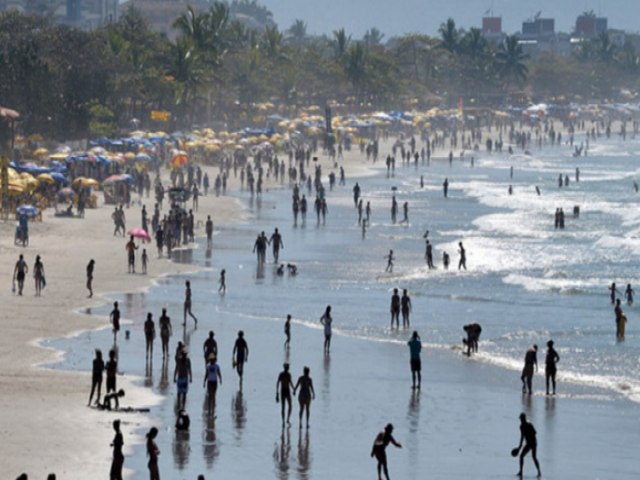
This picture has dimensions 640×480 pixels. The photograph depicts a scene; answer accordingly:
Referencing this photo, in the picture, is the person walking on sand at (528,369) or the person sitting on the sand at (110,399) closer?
the person sitting on the sand at (110,399)

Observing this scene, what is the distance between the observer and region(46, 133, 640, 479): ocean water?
2412 centimetres

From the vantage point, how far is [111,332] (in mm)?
33469

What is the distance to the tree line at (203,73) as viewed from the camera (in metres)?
77.9

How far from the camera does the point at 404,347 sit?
33.9 m

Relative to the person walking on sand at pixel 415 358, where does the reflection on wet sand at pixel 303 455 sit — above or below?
below

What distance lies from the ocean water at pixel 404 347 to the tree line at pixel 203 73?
16287mm

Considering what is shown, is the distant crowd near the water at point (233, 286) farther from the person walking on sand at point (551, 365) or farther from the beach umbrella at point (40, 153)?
the beach umbrella at point (40, 153)

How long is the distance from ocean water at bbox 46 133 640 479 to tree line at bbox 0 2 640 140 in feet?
53.4

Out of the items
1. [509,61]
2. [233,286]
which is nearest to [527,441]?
[233,286]

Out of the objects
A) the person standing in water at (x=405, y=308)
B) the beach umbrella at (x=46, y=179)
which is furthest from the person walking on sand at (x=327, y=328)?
the beach umbrella at (x=46, y=179)

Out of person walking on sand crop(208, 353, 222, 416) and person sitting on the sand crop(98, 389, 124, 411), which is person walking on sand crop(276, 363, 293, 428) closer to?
person walking on sand crop(208, 353, 222, 416)

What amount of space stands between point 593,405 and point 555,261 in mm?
24612

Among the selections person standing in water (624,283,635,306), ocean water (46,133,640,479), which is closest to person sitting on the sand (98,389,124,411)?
ocean water (46,133,640,479)

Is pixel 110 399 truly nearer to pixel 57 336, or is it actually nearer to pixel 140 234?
pixel 57 336
